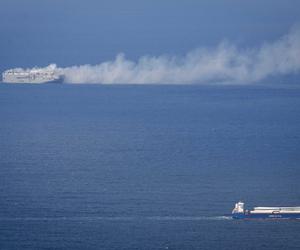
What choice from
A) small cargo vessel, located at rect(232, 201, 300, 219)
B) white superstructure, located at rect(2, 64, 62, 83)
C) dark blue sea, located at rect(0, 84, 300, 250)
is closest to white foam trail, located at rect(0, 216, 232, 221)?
dark blue sea, located at rect(0, 84, 300, 250)

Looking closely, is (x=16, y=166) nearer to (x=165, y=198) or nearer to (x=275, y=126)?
(x=165, y=198)

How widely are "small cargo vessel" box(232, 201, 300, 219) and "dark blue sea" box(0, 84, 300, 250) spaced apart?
0.88ft

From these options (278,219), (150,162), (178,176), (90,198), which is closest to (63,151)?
(150,162)

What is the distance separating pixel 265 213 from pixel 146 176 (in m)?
8.22

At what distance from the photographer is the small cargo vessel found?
3669 centimetres

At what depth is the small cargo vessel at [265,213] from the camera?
36.7 m

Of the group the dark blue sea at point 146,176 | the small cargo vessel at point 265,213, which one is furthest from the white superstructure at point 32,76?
the small cargo vessel at point 265,213

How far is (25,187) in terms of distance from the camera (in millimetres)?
40562

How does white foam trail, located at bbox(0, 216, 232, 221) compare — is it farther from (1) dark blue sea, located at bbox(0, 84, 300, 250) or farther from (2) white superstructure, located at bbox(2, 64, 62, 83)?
(2) white superstructure, located at bbox(2, 64, 62, 83)

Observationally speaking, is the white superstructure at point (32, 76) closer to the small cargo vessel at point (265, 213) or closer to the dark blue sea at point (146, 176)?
the dark blue sea at point (146, 176)

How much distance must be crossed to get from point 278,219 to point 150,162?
39.7ft

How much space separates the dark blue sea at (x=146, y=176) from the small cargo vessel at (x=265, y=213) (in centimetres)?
27

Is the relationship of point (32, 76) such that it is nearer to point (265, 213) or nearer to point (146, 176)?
point (146, 176)

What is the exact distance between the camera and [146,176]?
4375 cm
